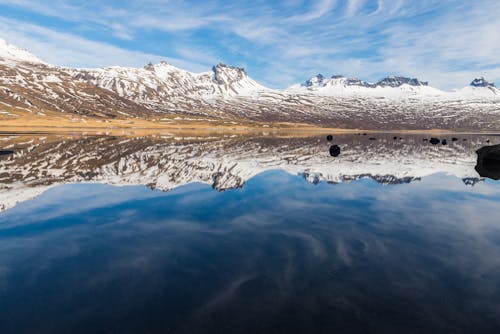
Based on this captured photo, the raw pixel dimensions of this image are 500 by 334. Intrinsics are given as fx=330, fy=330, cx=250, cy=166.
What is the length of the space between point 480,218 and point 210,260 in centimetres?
1385

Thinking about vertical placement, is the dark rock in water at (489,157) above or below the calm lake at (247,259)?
above

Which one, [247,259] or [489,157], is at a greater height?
[489,157]

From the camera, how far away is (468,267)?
10.7 meters

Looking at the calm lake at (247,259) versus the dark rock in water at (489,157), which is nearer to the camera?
the calm lake at (247,259)

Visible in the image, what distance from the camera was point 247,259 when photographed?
11.1 meters

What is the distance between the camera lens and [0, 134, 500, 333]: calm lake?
309 inches

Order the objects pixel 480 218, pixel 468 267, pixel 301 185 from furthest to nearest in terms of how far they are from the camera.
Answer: pixel 301 185, pixel 480 218, pixel 468 267

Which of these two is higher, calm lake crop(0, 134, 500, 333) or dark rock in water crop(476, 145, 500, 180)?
dark rock in water crop(476, 145, 500, 180)

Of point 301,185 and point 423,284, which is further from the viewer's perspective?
point 301,185

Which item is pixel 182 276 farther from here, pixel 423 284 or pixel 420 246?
pixel 420 246

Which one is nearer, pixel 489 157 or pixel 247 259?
pixel 247 259

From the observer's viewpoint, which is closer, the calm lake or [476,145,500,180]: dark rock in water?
the calm lake

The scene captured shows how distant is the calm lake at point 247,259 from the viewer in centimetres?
784

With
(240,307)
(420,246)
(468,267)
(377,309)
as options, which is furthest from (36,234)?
(468,267)
